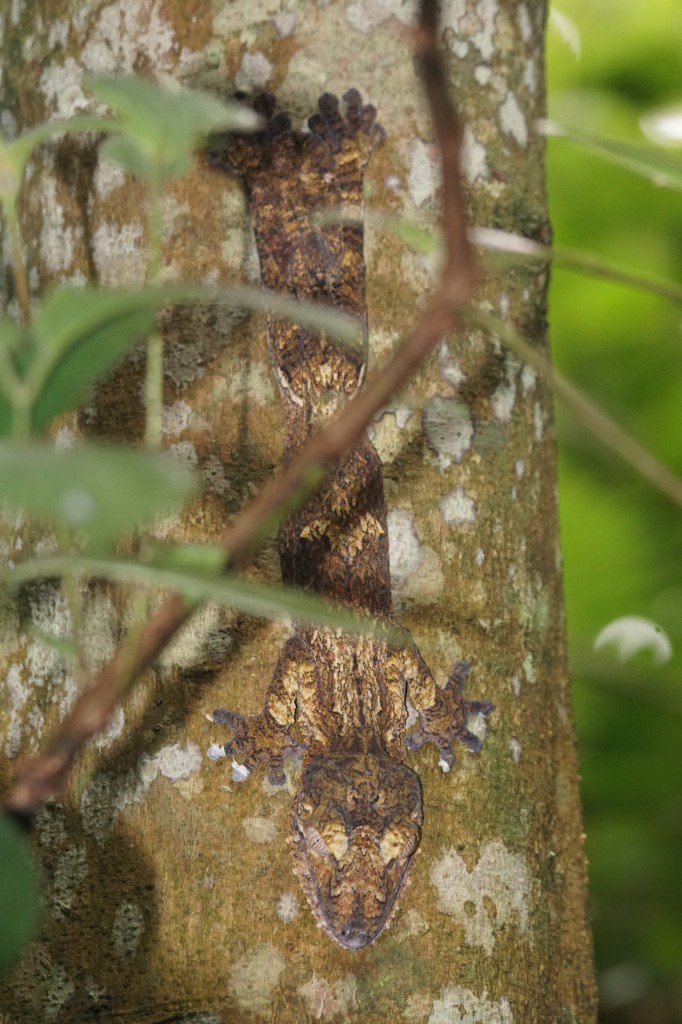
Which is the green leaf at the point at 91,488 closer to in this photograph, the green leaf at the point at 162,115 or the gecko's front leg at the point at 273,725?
the green leaf at the point at 162,115

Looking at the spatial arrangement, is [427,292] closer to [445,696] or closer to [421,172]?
[421,172]

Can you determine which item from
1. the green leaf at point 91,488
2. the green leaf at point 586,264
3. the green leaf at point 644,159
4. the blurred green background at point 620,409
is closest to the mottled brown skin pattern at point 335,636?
the green leaf at point 586,264

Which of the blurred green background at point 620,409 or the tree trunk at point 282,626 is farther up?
the blurred green background at point 620,409

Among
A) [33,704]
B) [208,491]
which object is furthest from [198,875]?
[208,491]

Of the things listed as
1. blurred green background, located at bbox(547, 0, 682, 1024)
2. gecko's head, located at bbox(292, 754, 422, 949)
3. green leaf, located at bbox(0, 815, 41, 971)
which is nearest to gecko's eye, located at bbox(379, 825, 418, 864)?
gecko's head, located at bbox(292, 754, 422, 949)

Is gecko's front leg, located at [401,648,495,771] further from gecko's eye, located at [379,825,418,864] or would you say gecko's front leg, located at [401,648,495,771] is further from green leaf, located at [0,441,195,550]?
green leaf, located at [0,441,195,550]

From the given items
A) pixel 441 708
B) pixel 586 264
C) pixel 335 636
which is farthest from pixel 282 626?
pixel 586 264
